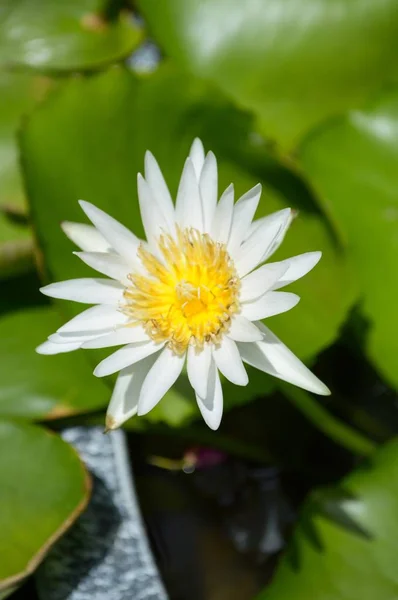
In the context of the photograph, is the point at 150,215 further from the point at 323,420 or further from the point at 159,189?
the point at 323,420

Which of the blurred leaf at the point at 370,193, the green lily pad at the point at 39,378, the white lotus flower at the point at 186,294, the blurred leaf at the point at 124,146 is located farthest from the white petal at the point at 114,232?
the blurred leaf at the point at 370,193

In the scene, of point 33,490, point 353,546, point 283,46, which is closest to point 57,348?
point 33,490

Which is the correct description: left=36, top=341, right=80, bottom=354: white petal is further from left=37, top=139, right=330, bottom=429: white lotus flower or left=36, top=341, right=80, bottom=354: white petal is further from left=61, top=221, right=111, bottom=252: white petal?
left=61, top=221, right=111, bottom=252: white petal

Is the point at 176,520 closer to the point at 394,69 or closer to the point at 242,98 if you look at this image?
the point at 242,98

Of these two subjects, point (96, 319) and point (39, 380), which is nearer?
point (96, 319)

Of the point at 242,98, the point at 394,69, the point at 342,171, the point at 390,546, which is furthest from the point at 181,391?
the point at 394,69

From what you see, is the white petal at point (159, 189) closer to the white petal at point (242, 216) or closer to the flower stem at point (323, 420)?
the white petal at point (242, 216)
